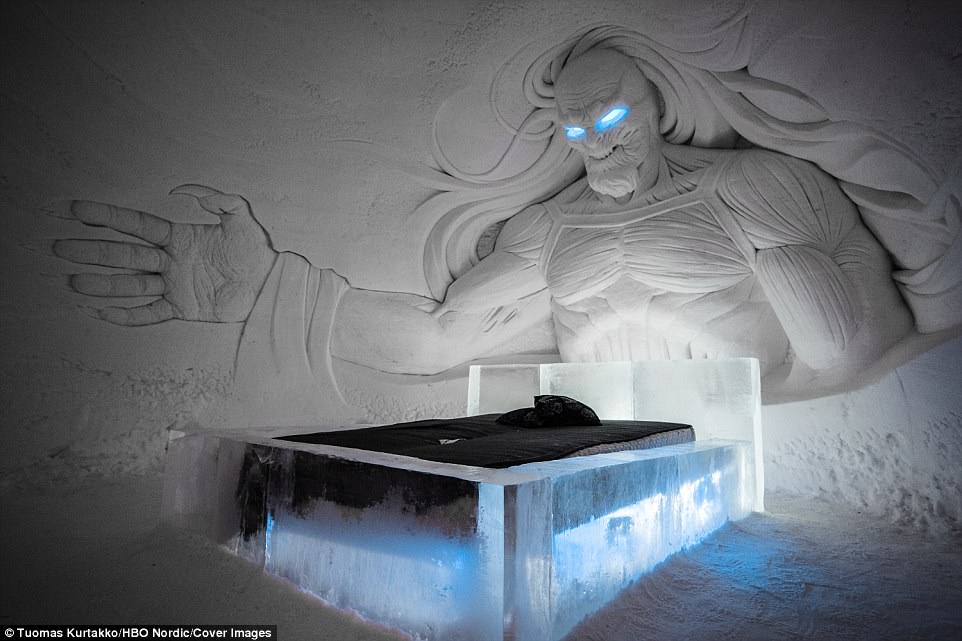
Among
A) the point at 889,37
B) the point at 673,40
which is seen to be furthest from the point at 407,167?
the point at 889,37

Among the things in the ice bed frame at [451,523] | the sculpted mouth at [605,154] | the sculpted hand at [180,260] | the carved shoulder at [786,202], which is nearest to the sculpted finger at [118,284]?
the sculpted hand at [180,260]

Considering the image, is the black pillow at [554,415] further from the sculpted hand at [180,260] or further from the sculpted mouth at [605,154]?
the sculpted hand at [180,260]

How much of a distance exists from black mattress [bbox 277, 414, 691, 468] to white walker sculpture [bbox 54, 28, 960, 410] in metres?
0.97

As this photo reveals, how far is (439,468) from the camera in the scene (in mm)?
1225

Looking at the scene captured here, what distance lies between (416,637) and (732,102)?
259 cm

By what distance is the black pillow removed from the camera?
2.27 metres

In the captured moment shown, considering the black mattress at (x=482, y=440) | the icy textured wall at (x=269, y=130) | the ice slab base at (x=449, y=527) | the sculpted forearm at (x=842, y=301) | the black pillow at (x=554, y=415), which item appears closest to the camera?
the ice slab base at (x=449, y=527)

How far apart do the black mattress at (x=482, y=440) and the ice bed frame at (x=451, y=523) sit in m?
0.09

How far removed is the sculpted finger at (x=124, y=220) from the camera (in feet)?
8.24

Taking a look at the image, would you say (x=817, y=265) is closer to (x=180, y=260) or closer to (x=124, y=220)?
(x=180, y=260)

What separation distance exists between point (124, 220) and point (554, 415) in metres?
2.37

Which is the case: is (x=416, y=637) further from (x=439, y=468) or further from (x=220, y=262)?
(x=220, y=262)

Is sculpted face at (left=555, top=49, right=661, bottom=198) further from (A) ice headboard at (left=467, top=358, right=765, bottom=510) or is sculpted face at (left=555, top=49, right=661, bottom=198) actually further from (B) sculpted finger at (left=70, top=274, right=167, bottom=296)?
(B) sculpted finger at (left=70, top=274, right=167, bottom=296)

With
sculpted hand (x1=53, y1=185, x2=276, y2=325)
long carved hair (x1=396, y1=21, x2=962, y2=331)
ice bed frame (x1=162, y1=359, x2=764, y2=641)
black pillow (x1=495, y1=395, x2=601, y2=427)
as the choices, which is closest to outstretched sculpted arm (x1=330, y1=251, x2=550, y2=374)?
long carved hair (x1=396, y1=21, x2=962, y2=331)
